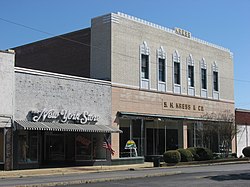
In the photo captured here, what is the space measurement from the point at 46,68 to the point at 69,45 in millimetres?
3420

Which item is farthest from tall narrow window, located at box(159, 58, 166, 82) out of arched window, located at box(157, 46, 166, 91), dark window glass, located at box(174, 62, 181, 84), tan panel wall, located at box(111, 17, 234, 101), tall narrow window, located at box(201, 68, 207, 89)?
tall narrow window, located at box(201, 68, 207, 89)

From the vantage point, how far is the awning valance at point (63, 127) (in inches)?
1136

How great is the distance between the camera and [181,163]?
35.7 m

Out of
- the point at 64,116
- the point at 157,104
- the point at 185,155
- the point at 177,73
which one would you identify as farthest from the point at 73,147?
the point at 177,73

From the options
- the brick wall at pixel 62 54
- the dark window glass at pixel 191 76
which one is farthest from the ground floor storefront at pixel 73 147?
the dark window glass at pixel 191 76

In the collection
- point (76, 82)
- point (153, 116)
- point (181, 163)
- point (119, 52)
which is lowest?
point (181, 163)

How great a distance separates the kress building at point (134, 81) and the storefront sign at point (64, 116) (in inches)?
11.0

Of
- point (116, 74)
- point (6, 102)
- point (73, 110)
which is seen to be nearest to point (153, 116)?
point (116, 74)

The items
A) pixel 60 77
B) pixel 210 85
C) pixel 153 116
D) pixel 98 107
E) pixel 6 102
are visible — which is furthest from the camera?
pixel 210 85

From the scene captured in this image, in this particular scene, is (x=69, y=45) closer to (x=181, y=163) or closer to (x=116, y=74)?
(x=116, y=74)

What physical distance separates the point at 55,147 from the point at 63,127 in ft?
14.1

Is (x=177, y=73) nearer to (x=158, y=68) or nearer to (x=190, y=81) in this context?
(x=190, y=81)

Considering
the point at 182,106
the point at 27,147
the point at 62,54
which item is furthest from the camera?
the point at 182,106

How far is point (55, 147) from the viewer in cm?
3475
